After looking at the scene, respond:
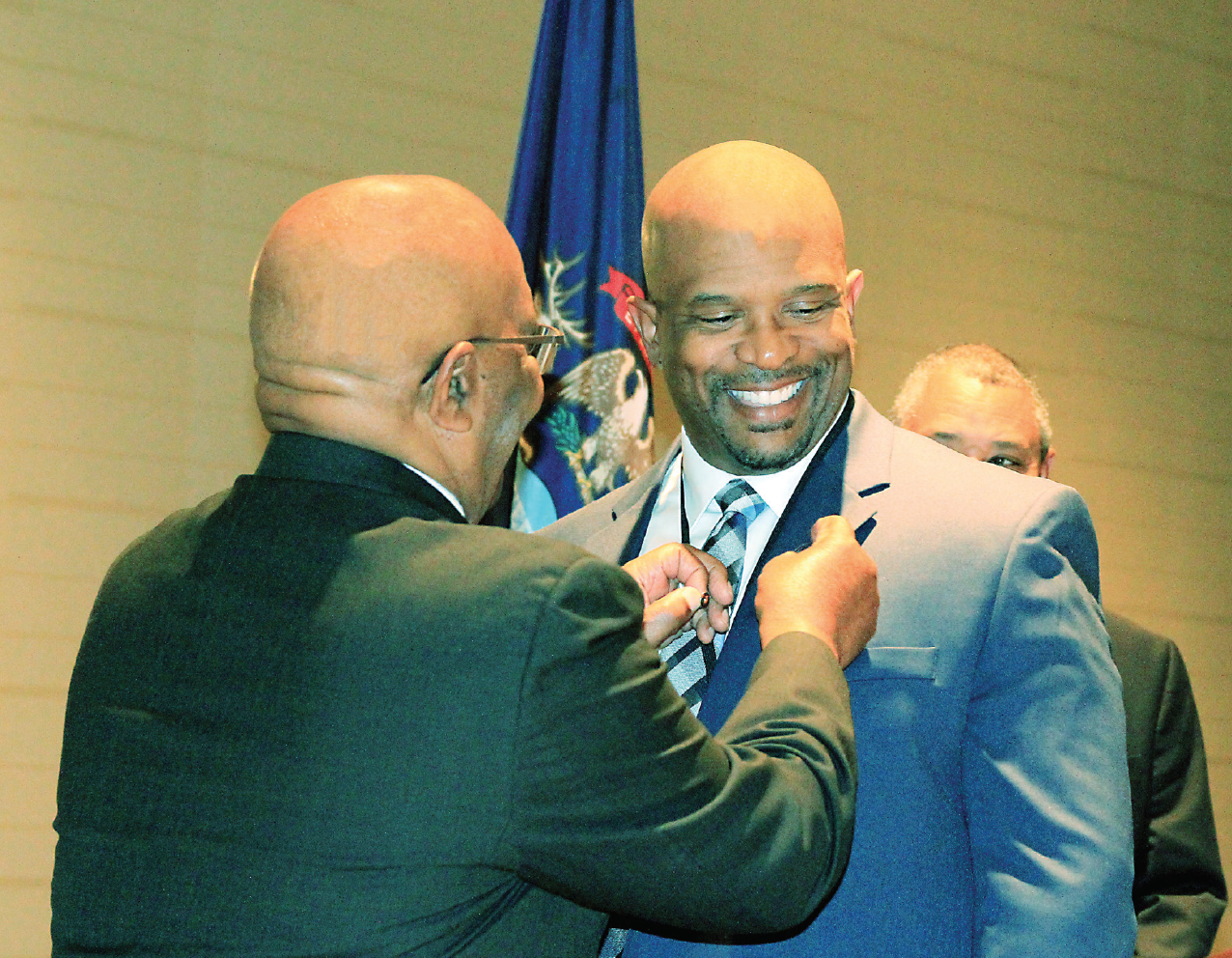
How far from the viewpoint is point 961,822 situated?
5.74 ft

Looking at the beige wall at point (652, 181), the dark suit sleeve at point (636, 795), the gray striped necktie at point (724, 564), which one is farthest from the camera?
the beige wall at point (652, 181)

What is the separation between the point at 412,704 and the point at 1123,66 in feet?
16.0

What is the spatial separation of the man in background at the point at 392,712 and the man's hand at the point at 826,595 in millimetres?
88

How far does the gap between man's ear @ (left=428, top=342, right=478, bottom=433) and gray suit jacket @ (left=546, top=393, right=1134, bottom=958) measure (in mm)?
604

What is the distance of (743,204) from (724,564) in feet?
1.72

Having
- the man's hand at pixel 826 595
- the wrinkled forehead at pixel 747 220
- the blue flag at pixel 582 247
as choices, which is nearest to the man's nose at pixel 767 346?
the wrinkled forehead at pixel 747 220

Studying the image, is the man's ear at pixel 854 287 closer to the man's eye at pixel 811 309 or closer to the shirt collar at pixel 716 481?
the man's eye at pixel 811 309

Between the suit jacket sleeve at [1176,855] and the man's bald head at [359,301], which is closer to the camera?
the man's bald head at [359,301]

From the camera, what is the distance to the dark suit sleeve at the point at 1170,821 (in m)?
2.84

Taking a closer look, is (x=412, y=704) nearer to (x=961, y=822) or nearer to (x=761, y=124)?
(x=961, y=822)

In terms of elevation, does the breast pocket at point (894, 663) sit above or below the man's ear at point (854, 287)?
below

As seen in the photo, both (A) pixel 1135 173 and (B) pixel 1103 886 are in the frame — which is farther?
(A) pixel 1135 173

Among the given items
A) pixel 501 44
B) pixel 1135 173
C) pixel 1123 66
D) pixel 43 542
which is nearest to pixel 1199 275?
pixel 1135 173

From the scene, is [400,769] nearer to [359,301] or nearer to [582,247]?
[359,301]
